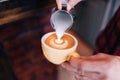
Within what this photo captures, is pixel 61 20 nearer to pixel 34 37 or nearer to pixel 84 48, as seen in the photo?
pixel 34 37

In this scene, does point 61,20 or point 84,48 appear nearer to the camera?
point 61,20

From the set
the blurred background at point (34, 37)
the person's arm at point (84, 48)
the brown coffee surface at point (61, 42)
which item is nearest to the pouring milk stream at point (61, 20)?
the brown coffee surface at point (61, 42)

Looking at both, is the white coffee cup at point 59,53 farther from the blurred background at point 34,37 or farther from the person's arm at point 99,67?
the blurred background at point 34,37

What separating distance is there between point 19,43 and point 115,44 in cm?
55

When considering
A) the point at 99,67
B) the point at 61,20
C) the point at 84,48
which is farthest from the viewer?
the point at 84,48

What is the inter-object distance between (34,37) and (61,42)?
561 mm

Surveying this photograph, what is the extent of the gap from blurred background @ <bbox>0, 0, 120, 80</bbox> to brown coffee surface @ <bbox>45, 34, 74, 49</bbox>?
7.2 inches

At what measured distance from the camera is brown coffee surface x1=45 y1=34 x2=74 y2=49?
542 mm

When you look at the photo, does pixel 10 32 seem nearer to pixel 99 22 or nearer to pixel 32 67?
pixel 32 67

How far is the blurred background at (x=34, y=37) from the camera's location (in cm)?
82

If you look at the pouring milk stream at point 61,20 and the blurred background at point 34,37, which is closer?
the pouring milk stream at point 61,20

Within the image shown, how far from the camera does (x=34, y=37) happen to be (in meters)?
1.10

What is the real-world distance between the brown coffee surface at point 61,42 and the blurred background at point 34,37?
18 centimetres

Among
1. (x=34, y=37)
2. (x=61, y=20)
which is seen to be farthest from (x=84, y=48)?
(x=61, y=20)
